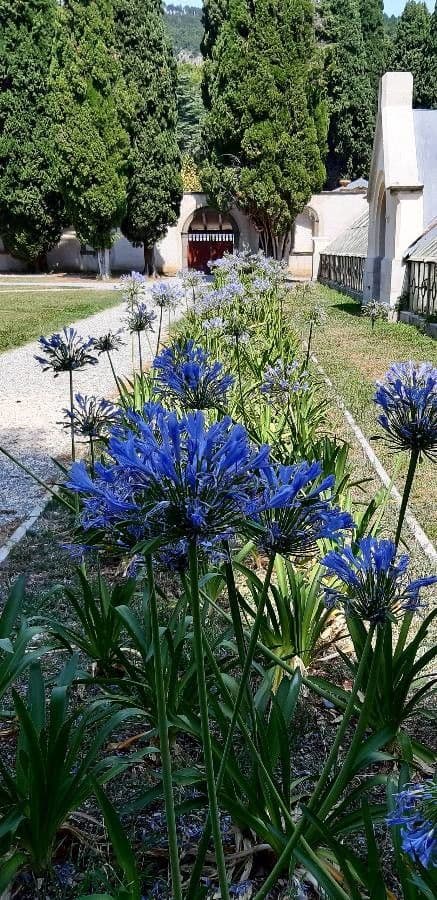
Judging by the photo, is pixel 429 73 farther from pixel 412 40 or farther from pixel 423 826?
pixel 423 826

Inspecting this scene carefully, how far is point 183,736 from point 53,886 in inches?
30.9

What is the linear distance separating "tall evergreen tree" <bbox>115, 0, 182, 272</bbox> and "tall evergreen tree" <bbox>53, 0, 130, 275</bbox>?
2.26 feet

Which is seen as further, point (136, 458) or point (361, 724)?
point (361, 724)

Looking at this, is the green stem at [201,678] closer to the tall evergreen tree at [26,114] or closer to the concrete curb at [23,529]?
the concrete curb at [23,529]

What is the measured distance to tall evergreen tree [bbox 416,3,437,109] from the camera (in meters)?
45.5

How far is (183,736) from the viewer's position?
2.72m

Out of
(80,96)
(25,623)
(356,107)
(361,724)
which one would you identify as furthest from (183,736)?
(356,107)

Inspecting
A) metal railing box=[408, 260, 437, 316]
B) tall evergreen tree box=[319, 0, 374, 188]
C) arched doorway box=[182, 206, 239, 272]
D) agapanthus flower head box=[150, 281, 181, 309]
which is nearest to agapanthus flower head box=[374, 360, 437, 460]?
agapanthus flower head box=[150, 281, 181, 309]

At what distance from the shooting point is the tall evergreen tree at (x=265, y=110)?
28312 mm

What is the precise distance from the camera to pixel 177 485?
1.14 meters

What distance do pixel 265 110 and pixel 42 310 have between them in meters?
14.2

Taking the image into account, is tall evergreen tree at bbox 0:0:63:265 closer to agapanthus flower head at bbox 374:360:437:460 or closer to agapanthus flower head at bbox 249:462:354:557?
agapanthus flower head at bbox 374:360:437:460

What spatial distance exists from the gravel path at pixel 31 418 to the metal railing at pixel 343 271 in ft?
34.5

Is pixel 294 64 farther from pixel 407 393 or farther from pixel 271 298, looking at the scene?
pixel 407 393
